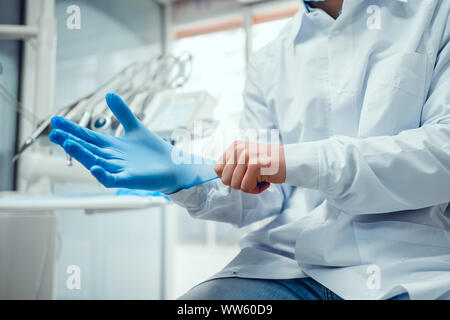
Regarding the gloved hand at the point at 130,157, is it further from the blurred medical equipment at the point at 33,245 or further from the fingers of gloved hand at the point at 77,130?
the blurred medical equipment at the point at 33,245

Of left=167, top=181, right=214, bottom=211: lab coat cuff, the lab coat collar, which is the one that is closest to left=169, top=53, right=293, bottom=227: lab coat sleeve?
left=167, top=181, right=214, bottom=211: lab coat cuff

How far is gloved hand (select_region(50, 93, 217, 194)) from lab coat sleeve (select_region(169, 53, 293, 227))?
5 cm

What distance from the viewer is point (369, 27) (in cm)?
61

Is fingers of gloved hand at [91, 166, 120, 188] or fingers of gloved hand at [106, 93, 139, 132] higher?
fingers of gloved hand at [106, 93, 139, 132]

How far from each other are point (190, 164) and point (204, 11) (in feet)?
3.74

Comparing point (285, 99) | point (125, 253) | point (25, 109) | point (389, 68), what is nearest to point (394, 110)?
point (389, 68)

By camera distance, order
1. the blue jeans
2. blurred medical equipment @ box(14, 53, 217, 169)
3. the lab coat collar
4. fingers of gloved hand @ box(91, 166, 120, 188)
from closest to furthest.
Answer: fingers of gloved hand @ box(91, 166, 120, 188) → the blue jeans → the lab coat collar → blurred medical equipment @ box(14, 53, 217, 169)

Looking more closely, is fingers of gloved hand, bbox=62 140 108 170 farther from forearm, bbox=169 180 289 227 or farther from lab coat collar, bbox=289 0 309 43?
lab coat collar, bbox=289 0 309 43

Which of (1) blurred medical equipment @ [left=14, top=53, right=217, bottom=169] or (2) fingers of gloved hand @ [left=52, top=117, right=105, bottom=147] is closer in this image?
(2) fingers of gloved hand @ [left=52, top=117, right=105, bottom=147]

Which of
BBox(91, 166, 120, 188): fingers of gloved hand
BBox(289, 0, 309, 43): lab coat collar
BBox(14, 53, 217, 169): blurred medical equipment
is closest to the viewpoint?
BBox(91, 166, 120, 188): fingers of gloved hand

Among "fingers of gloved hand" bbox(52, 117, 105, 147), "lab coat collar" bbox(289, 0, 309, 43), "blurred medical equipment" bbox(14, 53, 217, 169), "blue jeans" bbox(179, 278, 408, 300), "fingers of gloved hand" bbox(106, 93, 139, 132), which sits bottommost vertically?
"blue jeans" bbox(179, 278, 408, 300)

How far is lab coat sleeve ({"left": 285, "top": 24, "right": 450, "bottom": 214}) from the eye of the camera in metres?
0.47

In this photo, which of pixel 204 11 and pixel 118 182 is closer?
pixel 118 182
